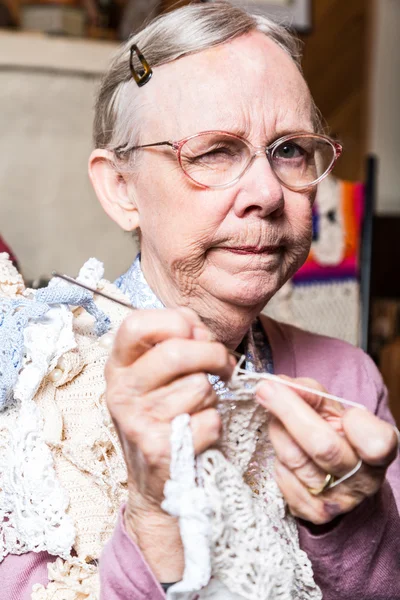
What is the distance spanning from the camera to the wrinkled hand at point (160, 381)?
0.72m

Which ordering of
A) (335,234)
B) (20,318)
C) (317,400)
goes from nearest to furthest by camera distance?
(317,400)
(20,318)
(335,234)

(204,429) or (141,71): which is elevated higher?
(141,71)

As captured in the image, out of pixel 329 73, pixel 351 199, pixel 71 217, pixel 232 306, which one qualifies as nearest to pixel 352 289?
pixel 351 199

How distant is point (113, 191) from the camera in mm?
1230

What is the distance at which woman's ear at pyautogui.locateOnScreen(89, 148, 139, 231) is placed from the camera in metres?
1.21

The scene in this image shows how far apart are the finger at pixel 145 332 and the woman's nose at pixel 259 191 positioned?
349mm

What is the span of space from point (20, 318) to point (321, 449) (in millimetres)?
460

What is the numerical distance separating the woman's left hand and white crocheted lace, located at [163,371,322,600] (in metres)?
0.03

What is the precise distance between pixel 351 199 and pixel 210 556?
1.52 m

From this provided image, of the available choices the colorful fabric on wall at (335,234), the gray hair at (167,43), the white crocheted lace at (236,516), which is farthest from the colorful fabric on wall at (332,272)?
the white crocheted lace at (236,516)

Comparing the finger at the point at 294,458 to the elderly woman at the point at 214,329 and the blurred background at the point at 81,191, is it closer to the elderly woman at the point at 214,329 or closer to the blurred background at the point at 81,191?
the elderly woman at the point at 214,329

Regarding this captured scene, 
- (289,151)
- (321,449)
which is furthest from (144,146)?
(321,449)

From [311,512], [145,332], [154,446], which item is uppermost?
[145,332]

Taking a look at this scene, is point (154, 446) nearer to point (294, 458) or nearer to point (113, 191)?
point (294, 458)
